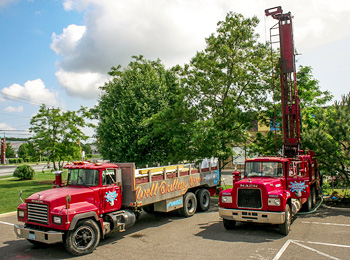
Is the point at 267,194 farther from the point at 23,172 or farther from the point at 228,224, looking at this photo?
the point at 23,172

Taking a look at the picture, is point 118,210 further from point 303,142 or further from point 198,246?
point 303,142

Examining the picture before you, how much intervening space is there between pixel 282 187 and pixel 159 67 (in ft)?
63.6

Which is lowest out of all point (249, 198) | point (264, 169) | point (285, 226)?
point (285, 226)

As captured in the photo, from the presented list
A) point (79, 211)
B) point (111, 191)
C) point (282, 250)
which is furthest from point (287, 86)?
point (79, 211)

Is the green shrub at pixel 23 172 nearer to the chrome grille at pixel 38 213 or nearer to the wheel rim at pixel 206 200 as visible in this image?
the wheel rim at pixel 206 200

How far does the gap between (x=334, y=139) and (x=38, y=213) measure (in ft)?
40.7

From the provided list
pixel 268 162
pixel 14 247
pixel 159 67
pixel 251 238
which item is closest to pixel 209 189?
pixel 268 162

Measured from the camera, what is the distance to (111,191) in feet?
30.5

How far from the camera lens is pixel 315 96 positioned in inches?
711

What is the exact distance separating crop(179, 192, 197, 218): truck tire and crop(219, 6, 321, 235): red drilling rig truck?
2.53 m

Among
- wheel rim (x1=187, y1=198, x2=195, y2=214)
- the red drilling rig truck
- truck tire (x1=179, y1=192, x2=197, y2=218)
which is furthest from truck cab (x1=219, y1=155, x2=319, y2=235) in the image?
wheel rim (x1=187, y1=198, x2=195, y2=214)

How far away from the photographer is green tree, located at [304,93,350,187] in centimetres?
1315

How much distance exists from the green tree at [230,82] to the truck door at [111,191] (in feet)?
24.9

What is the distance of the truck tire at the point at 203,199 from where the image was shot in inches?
534
